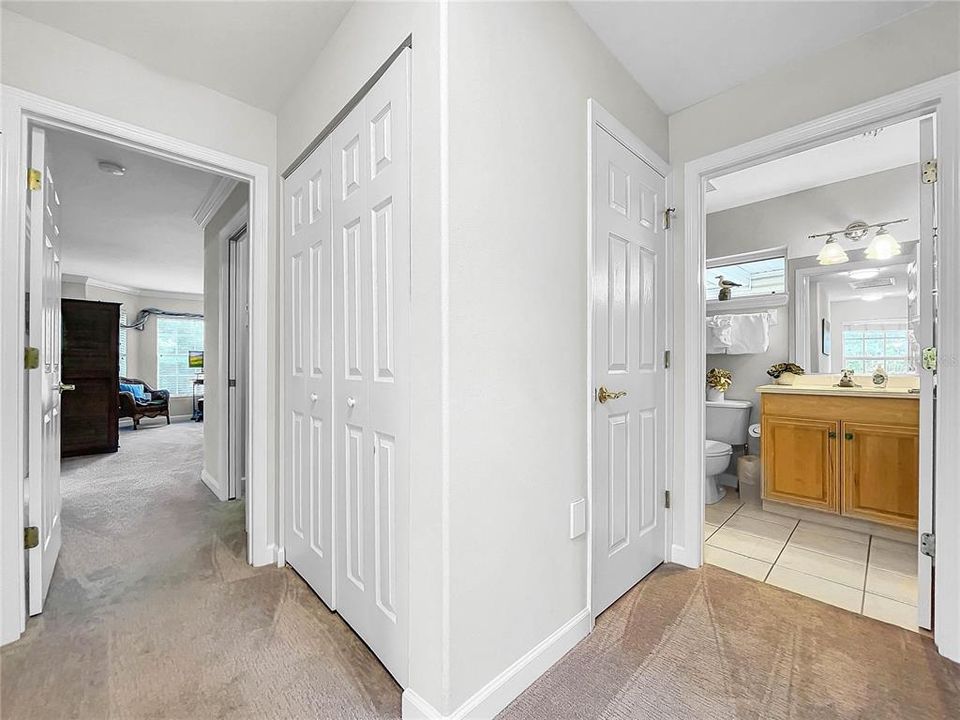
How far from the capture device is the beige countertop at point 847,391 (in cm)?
251

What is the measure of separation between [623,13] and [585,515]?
1913 mm

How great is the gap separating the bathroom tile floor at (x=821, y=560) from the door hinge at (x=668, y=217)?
1710mm

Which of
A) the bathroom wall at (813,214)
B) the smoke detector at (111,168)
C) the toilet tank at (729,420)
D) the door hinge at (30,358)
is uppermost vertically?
the smoke detector at (111,168)

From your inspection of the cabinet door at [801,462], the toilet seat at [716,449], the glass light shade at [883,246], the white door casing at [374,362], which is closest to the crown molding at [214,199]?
the white door casing at [374,362]

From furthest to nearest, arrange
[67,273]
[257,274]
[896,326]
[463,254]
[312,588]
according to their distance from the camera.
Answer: [67,273] < [896,326] < [257,274] < [312,588] < [463,254]

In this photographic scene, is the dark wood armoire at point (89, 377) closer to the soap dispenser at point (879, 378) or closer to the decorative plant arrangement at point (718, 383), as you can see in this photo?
the decorative plant arrangement at point (718, 383)

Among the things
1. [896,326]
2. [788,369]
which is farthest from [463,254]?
[896,326]

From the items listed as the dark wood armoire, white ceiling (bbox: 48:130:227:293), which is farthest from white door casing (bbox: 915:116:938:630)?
the dark wood armoire

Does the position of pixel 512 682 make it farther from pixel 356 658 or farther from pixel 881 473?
pixel 881 473

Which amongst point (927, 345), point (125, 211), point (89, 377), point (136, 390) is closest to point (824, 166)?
point (927, 345)

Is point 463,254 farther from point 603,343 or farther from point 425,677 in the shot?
point 425,677

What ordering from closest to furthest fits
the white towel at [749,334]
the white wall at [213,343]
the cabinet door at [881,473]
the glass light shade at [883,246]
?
the cabinet door at [881,473] → the glass light shade at [883,246] → the white wall at [213,343] → the white towel at [749,334]

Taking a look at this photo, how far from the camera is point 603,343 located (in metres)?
1.79

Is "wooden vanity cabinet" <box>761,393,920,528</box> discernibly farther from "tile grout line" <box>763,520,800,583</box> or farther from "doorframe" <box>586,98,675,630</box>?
"doorframe" <box>586,98,675,630</box>
